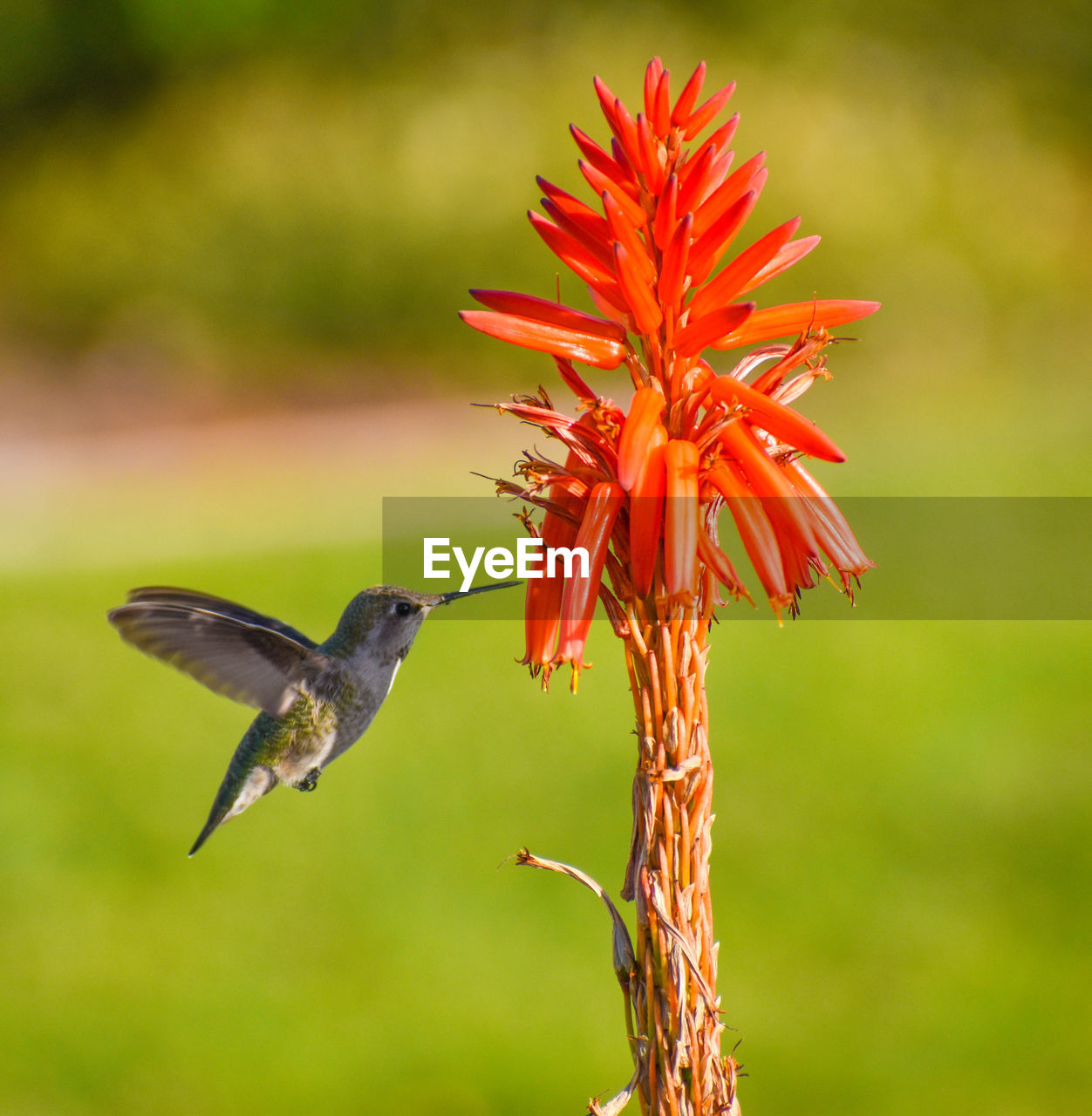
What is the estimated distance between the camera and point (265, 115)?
10852 mm

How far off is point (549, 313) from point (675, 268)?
0.15m

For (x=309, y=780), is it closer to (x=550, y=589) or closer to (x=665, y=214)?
(x=550, y=589)

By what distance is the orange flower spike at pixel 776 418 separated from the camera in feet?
3.70

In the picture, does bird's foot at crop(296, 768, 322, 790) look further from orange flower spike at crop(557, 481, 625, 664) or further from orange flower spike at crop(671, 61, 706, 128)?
orange flower spike at crop(671, 61, 706, 128)

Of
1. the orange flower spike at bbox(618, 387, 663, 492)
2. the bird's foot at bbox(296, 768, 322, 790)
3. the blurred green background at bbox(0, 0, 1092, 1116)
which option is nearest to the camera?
the orange flower spike at bbox(618, 387, 663, 492)

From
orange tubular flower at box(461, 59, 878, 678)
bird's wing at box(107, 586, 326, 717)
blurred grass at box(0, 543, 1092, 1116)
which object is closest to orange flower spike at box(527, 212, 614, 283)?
orange tubular flower at box(461, 59, 878, 678)

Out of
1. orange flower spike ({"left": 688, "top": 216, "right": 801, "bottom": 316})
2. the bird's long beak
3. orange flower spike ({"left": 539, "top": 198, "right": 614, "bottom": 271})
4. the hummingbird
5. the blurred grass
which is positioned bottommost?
the blurred grass

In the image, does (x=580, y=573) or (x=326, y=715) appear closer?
(x=580, y=573)

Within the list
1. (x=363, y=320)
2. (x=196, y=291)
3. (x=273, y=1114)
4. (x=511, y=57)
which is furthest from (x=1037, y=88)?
(x=273, y=1114)

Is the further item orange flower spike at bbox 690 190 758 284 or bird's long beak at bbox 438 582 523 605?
bird's long beak at bbox 438 582 523 605

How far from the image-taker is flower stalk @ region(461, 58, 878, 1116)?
1136mm

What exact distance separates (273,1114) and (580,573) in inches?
115

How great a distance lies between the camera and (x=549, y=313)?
3.93 ft

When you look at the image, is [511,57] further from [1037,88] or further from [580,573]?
[580,573]
